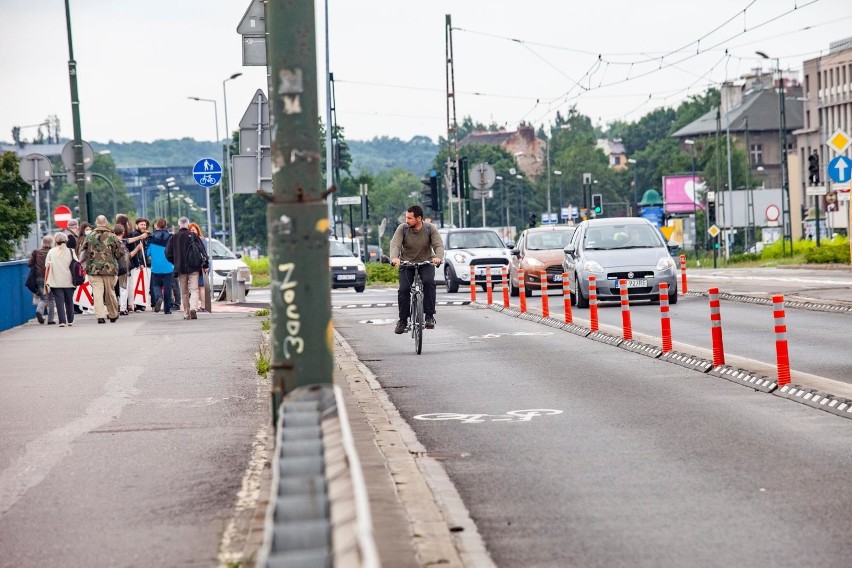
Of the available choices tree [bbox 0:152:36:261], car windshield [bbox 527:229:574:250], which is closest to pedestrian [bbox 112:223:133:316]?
car windshield [bbox 527:229:574:250]

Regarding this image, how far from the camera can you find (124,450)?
400 inches

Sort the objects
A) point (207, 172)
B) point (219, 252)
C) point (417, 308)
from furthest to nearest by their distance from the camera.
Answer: point (219, 252) < point (207, 172) < point (417, 308)

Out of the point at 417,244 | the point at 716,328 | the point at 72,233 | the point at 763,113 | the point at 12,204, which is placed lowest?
the point at 716,328

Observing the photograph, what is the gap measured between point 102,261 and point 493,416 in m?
15.4

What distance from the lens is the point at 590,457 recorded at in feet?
30.6

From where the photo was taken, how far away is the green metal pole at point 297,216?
7285 mm

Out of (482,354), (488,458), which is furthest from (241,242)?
(488,458)

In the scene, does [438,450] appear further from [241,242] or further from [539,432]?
[241,242]

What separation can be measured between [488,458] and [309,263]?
260 centimetres

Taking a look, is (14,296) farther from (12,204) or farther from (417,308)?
(12,204)

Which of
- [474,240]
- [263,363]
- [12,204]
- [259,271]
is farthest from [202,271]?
[12,204]

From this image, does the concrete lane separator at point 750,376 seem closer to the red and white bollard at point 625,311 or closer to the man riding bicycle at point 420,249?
the red and white bollard at point 625,311

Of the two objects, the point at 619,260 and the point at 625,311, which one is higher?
the point at 619,260

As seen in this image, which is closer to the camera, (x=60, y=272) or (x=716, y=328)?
(x=716, y=328)
